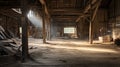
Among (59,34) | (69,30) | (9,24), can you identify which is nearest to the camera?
(9,24)

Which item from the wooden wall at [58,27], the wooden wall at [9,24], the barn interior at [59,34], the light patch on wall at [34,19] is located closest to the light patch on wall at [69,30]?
the barn interior at [59,34]

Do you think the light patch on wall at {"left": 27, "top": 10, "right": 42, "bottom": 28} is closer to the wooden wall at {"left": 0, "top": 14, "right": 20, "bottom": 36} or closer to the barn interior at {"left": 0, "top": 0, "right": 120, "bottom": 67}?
the barn interior at {"left": 0, "top": 0, "right": 120, "bottom": 67}

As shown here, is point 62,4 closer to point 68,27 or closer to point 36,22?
point 36,22

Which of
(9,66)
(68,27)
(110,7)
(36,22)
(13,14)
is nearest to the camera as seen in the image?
(9,66)

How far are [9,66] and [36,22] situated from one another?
51.1 feet

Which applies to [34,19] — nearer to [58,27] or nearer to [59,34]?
[58,27]

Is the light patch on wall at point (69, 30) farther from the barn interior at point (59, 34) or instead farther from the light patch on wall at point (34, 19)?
the light patch on wall at point (34, 19)

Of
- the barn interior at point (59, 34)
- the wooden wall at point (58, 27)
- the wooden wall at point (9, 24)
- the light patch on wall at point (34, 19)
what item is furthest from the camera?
the wooden wall at point (58, 27)

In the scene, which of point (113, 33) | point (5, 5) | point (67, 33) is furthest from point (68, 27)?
point (5, 5)

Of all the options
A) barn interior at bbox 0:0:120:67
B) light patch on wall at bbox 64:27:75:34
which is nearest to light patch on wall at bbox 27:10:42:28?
barn interior at bbox 0:0:120:67

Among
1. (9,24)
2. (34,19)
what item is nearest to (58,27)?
(34,19)

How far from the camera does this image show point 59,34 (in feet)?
79.0

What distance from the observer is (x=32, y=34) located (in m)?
21.3

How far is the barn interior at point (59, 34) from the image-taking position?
21.1 ft
